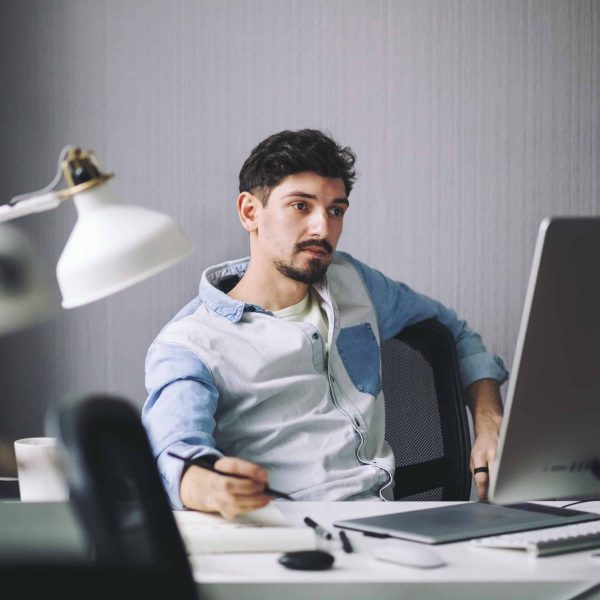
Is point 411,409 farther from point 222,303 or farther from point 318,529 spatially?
point 318,529

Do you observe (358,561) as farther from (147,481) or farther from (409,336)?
(409,336)

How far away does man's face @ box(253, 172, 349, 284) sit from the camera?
184cm

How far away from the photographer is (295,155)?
1848mm

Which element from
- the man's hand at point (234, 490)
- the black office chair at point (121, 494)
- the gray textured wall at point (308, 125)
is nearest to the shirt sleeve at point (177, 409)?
the man's hand at point (234, 490)

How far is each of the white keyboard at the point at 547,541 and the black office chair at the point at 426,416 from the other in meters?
0.68

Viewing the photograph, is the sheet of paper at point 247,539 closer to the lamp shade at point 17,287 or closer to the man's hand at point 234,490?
the man's hand at point 234,490

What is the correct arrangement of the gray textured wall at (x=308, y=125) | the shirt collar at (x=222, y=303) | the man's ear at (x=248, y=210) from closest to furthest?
the shirt collar at (x=222, y=303) < the man's ear at (x=248, y=210) < the gray textured wall at (x=308, y=125)

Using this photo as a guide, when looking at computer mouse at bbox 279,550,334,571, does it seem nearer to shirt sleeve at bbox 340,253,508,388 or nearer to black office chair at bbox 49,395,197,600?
black office chair at bbox 49,395,197,600

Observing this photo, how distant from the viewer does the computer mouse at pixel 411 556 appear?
0.94 m

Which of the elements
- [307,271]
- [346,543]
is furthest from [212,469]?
[307,271]

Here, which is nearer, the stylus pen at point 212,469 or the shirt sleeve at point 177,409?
the stylus pen at point 212,469

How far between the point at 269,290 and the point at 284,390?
0.28m

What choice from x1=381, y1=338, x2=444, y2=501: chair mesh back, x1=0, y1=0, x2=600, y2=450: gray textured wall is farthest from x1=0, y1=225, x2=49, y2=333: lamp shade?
x1=0, y1=0, x2=600, y2=450: gray textured wall

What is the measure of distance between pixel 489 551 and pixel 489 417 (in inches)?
30.3
